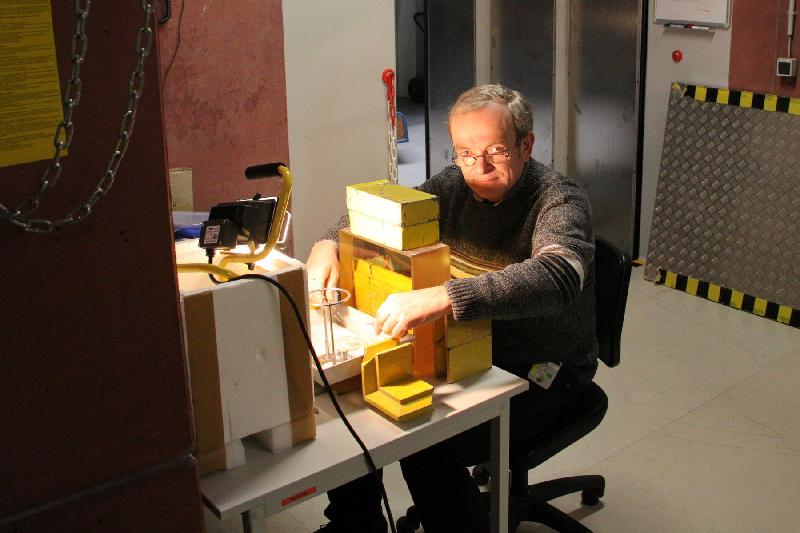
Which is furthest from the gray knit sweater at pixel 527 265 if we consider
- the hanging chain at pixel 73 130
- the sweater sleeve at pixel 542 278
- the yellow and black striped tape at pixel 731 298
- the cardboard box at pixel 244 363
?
the yellow and black striped tape at pixel 731 298

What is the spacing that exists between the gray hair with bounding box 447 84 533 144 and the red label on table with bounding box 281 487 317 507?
1093 mm

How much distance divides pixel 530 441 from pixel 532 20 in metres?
3.24

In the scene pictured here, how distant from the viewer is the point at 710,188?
4559mm

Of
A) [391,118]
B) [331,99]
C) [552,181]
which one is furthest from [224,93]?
[552,181]

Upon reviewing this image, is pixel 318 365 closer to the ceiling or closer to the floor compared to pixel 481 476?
closer to the ceiling

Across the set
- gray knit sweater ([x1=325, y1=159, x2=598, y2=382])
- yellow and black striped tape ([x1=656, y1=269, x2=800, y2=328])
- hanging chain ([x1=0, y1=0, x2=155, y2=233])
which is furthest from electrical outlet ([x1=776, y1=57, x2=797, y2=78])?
hanging chain ([x1=0, y1=0, x2=155, y2=233])

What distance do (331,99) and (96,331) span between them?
2.71m

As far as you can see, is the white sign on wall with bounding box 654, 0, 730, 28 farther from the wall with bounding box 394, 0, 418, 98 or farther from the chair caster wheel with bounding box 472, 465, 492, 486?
the wall with bounding box 394, 0, 418, 98

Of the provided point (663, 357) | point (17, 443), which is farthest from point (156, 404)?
Answer: point (663, 357)

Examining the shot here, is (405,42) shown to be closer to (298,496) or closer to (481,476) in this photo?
(481,476)

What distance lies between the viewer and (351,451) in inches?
75.4

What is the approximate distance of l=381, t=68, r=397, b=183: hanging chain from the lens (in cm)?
420

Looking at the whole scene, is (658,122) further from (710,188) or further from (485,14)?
(485,14)

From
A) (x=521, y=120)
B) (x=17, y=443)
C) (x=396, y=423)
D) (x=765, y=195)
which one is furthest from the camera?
(x=765, y=195)
